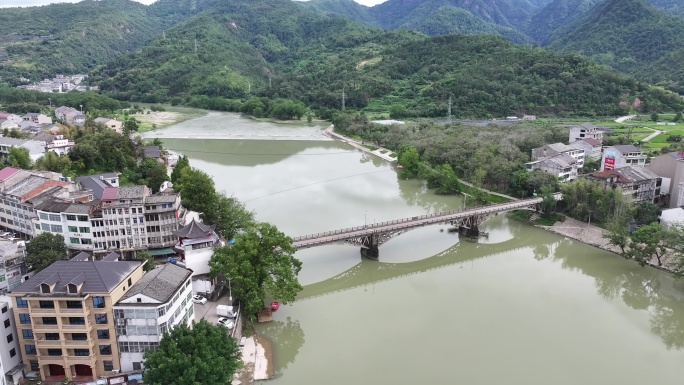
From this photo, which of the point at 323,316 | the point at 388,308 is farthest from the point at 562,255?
the point at 323,316

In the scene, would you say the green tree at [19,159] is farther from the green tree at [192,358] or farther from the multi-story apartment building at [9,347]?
the green tree at [192,358]

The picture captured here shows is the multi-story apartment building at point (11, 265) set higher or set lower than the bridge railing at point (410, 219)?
higher

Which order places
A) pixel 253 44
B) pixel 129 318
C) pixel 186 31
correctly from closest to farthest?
pixel 129 318, pixel 186 31, pixel 253 44

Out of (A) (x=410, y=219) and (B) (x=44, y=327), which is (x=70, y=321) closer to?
(B) (x=44, y=327)

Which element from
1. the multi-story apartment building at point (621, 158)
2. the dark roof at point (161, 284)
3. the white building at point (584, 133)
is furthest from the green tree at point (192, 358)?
the white building at point (584, 133)

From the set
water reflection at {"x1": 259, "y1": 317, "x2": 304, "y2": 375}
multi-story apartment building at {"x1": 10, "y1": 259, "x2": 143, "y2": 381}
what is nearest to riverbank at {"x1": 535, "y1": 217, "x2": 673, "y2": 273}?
water reflection at {"x1": 259, "y1": 317, "x2": 304, "y2": 375}

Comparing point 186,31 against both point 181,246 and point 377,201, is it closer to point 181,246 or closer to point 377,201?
point 377,201
